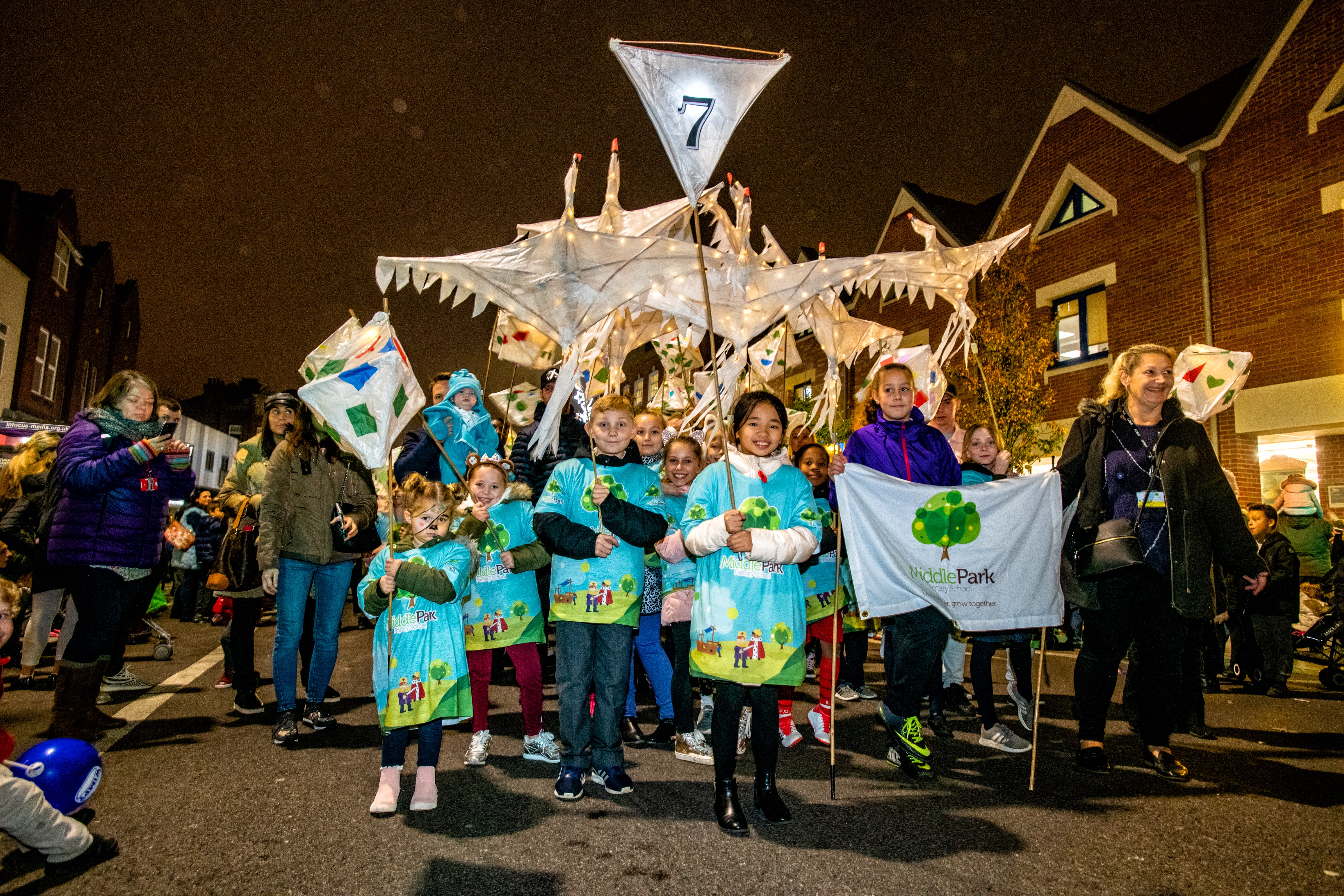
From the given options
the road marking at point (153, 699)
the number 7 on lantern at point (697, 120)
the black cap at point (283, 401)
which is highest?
the number 7 on lantern at point (697, 120)

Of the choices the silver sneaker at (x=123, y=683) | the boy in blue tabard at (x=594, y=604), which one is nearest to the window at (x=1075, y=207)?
the boy in blue tabard at (x=594, y=604)

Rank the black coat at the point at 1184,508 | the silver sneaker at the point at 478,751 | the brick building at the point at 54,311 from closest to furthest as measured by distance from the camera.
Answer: the black coat at the point at 1184,508, the silver sneaker at the point at 478,751, the brick building at the point at 54,311

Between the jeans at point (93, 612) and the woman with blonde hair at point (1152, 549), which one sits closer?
the woman with blonde hair at point (1152, 549)

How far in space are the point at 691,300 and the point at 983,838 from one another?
3.73m

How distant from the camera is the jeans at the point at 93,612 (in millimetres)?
→ 4305

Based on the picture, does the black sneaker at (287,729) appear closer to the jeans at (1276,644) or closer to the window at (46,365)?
the jeans at (1276,644)

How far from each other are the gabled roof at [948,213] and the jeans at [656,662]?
16222 mm

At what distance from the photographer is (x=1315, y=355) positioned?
36.0 feet

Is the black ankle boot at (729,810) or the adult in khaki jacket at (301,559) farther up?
the adult in khaki jacket at (301,559)

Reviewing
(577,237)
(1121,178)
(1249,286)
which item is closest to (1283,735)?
(577,237)

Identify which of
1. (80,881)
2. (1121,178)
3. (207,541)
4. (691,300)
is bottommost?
(80,881)

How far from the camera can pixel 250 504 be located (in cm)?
526

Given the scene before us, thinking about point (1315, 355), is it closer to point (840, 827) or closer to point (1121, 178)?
point (1121, 178)

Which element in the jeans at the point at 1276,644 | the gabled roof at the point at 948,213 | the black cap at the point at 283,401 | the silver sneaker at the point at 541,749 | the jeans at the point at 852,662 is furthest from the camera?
the gabled roof at the point at 948,213
